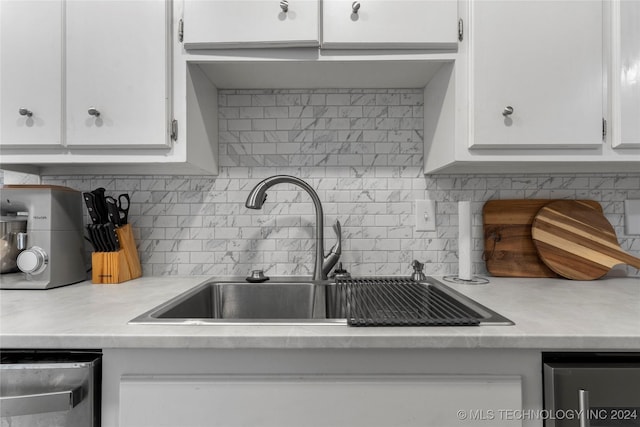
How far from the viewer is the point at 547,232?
1394mm

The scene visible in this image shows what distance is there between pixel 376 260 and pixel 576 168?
866mm

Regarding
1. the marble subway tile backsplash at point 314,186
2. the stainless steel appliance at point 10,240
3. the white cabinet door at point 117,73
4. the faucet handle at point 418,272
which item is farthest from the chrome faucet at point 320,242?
the stainless steel appliance at point 10,240

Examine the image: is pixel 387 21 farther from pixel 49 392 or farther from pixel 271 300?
pixel 49 392

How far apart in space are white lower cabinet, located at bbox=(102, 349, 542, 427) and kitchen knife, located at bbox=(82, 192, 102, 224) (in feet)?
2.25

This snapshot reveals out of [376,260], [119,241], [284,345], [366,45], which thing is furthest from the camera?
[376,260]

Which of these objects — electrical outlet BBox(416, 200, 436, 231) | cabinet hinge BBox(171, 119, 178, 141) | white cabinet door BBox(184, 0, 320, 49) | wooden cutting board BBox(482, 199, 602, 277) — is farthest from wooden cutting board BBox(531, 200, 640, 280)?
cabinet hinge BBox(171, 119, 178, 141)

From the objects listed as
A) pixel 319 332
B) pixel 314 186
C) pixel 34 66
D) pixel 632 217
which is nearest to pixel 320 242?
pixel 314 186

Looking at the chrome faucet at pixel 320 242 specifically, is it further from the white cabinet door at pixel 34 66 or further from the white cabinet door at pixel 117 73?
the white cabinet door at pixel 34 66

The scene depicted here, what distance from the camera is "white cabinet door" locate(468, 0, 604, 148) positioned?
1113 millimetres

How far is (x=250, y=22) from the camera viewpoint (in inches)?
44.2

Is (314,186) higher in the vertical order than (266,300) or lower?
higher

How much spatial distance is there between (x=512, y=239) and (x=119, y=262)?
5.10 ft

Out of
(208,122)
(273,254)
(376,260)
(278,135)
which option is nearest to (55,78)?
(208,122)

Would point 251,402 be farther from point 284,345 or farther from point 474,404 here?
point 474,404
